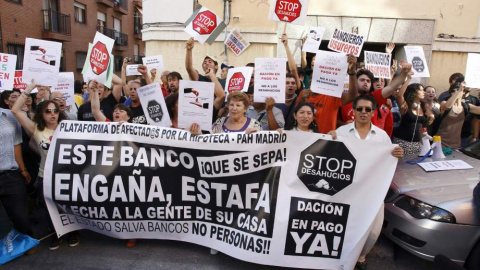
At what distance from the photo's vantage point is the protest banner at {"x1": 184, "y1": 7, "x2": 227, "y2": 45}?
5398 mm

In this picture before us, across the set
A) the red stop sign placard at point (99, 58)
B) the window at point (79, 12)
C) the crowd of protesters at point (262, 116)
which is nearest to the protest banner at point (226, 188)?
the crowd of protesters at point (262, 116)

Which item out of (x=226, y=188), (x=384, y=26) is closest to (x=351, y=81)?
(x=226, y=188)

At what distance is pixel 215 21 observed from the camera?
5.39m

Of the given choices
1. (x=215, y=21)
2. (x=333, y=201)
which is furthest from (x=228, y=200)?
(x=215, y=21)

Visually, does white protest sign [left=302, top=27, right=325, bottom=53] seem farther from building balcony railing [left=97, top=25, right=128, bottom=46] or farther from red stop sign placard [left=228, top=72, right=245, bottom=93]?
building balcony railing [left=97, top=25, right=128, bottom=46]

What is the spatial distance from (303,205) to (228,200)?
0.75 m

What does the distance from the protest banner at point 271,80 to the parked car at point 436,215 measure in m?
1.68

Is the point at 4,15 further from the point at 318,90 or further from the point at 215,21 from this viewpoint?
the point at 318,90

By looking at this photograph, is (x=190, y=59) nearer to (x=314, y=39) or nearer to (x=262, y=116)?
(x=262, y=116)

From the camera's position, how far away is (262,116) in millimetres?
4465

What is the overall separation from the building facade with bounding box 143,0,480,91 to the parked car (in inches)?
283

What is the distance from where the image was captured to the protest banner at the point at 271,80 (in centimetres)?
413

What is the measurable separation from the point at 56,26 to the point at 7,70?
21.4 m

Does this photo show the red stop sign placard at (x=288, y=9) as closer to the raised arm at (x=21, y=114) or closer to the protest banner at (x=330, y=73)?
the protest banner at (x=330, y=73)
